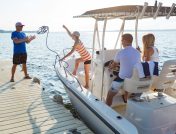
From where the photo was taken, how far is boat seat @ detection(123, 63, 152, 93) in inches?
194

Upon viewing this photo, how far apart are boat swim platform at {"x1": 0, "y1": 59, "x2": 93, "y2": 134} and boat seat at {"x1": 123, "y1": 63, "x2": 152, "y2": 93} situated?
112cm

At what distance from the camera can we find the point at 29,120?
5.72m

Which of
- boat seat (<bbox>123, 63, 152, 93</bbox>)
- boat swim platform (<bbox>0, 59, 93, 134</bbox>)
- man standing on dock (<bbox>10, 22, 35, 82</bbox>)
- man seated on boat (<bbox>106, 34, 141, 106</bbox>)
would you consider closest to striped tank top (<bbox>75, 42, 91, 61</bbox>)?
boat swim platform (<bbox>0, 59, 93, 134</bbox>)

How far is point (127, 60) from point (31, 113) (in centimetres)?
247

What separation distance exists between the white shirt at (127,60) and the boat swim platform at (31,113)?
1287mm

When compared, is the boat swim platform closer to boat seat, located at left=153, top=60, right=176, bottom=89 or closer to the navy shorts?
the navy shorts

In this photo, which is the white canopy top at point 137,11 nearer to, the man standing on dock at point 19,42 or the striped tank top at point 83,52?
the striped tank top at point 83,52

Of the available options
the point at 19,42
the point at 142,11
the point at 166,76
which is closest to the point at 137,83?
the point at 166,76

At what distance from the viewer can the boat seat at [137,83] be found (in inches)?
194

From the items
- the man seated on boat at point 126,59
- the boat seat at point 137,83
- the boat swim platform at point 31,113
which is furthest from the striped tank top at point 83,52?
the boat seat at point 137,83

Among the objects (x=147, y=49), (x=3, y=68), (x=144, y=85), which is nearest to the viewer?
(x=144, y=85)

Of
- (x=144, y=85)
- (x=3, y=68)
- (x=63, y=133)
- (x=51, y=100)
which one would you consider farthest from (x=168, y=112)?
(x=3, y=68)

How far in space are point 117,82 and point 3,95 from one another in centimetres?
364

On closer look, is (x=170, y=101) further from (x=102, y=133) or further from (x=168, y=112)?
(x=102, y=133)
